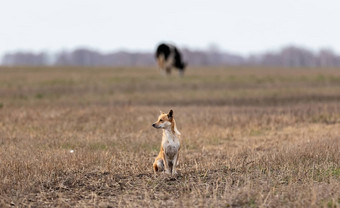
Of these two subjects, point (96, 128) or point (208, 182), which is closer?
point (208, 182)

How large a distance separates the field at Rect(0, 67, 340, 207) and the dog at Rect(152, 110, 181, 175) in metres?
0.26

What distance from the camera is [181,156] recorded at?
13.2m

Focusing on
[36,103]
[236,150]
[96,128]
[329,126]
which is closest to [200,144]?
[236,150]

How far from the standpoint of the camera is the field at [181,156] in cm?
866

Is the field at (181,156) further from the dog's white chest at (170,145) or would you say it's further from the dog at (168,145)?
the dog's white chest at (170,145)

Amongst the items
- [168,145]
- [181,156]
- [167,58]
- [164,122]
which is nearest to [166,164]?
[168,145]

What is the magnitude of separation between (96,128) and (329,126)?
337 inches

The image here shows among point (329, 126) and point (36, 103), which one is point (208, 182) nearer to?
point (329, 126)

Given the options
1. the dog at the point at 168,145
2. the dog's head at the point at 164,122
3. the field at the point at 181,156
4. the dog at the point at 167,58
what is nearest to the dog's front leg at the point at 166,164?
the dog at the point at 168,145

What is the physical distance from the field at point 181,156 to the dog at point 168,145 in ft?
0.86

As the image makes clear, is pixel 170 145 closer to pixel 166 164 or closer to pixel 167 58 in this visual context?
pixel 166 164

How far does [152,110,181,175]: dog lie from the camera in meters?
10.1

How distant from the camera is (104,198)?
883 centimetres

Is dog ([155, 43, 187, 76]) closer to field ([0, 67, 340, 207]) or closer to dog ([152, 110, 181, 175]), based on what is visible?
field ([0, 67, 340, 207])
